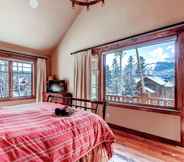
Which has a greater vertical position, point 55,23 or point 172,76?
point 55,23

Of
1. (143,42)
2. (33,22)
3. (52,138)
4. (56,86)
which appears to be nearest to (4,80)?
(56,86)

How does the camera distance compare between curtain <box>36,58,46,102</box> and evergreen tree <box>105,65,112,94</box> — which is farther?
curtain <box>36,58,46,102</box>

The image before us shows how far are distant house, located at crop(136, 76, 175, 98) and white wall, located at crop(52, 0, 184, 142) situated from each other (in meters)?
0.45

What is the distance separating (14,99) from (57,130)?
397 cm

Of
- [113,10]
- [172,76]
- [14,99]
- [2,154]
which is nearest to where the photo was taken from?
[2,154]

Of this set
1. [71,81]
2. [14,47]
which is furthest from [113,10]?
[14,47]

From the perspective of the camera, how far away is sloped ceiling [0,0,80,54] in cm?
373

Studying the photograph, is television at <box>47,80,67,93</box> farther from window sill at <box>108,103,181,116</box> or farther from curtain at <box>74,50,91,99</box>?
Answer: window sill at <box>108,103,181,116</box>

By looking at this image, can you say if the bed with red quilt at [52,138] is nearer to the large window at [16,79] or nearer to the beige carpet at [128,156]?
the beige carpet at [128,156]

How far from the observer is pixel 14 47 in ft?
15.2

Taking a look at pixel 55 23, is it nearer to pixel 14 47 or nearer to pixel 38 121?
pixel 14 47

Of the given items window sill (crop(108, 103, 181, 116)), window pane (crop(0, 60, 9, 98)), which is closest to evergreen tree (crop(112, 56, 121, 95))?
window sill (crop(108, 103, 181, 116))

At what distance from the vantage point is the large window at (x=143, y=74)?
9.53ft

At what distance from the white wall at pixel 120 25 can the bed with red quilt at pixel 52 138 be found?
5.12 ft
